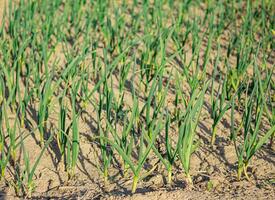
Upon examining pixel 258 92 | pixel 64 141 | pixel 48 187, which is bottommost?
pixel 48 187

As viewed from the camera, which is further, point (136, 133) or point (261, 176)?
point (136, 133)

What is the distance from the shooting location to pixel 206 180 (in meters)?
2.09

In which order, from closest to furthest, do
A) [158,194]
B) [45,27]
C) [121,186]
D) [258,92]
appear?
1. [158,194]
2. [121,186]
3. [258,92]
4. [45,27]

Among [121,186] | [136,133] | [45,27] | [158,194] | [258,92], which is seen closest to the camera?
[158,194]

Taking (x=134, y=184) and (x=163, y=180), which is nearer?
(x=134, y=184)

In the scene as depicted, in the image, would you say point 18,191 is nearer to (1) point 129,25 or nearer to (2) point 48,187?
(2) point 48,187

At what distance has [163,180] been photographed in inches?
82.6

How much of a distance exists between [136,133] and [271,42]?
132cm

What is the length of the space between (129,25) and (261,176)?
197 centimetres

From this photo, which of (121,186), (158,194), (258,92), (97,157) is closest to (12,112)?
(97,157)

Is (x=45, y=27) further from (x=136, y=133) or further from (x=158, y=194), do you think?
(x=158, y=194)

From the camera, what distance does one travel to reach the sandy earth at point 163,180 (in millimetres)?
1962

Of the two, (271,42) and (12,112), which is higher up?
(271,42)

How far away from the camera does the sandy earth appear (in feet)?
6.44
